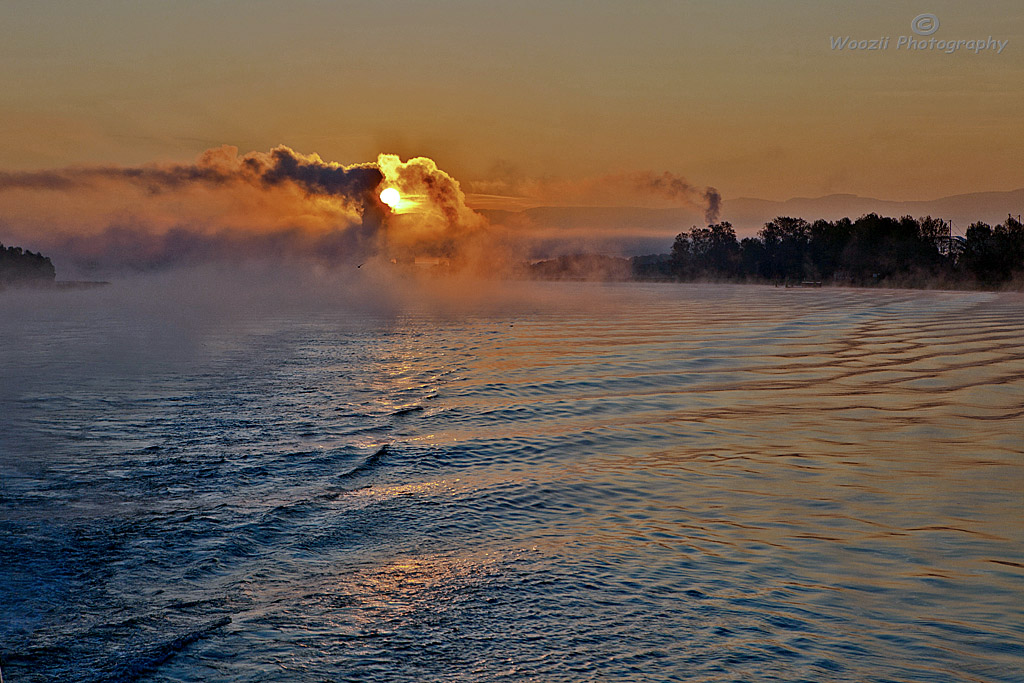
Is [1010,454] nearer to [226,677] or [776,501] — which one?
[776,501]

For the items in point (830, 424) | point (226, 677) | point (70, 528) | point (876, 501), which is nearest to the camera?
point (226, 677)

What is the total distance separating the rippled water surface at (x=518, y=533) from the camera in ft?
28.1

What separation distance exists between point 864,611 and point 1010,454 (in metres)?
10.2

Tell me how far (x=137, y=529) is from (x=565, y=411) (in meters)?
13.6

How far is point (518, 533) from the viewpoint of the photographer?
12773 millimetres

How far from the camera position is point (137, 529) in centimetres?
1288

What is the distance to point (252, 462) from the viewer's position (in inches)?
688

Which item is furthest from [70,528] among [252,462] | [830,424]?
[830,424]

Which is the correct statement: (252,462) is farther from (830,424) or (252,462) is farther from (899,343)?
(899,343)

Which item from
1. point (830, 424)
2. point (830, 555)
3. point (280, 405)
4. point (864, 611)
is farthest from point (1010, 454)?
point (280, 405)

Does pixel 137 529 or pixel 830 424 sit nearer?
pixel 137 529

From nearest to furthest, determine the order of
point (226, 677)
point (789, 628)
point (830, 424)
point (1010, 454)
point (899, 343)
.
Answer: point (226, 677)
point (789, 628)
point (1010, 454)
point (830, 424)
point (899, 343)

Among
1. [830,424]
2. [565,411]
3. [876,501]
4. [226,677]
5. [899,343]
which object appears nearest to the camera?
[226,677]

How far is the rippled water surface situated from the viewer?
8.58 m
